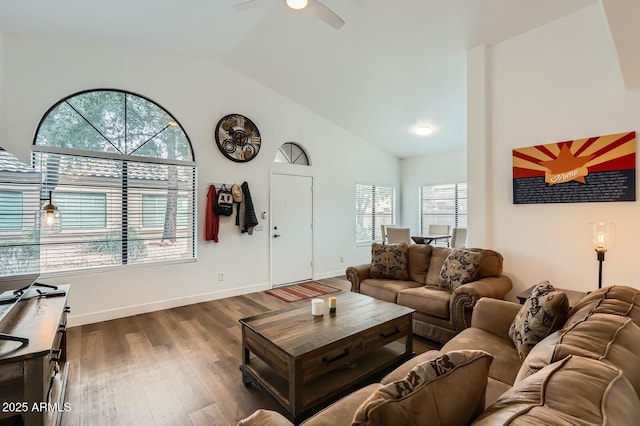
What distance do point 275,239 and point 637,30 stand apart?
14.9 feet

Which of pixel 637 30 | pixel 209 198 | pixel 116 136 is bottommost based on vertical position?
pixel 209 198

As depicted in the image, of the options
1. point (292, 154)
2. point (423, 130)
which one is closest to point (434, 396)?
point (292, 154)

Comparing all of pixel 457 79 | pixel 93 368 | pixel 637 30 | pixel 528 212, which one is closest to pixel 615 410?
pixel 637 30

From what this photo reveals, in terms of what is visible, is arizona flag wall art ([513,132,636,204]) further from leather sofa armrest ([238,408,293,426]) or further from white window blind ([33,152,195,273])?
white window blind ([33,152,195,273])

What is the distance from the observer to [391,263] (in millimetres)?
3803

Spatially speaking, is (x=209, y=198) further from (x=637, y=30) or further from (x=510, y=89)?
(x=637, y=30)

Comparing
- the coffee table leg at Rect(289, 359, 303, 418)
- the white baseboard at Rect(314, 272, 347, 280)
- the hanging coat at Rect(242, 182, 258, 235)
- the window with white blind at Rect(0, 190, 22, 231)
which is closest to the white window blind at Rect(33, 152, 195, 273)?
the hanging coat at Rect(242, 182, 258, 235)

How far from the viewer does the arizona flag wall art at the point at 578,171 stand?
108 inches

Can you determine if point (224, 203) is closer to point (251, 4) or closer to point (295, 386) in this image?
point (251, 4)

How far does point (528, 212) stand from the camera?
3.31 meters

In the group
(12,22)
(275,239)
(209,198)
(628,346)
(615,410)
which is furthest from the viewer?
(275,239)

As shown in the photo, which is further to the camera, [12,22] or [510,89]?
[510,89]

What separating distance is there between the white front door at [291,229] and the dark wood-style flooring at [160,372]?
1457 millimetres

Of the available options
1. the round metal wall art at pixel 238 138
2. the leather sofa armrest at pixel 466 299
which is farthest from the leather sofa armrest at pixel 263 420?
the round metal wall art at pixel 238 138
